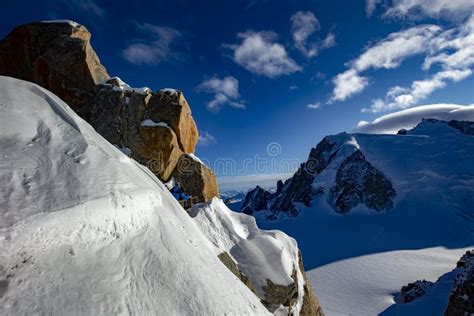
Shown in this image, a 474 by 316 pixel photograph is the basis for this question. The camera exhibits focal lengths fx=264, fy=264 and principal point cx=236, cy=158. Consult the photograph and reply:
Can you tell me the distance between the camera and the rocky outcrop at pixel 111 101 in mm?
14227

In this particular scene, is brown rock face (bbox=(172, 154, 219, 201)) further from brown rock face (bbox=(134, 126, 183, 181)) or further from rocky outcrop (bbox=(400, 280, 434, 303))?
rocky outcrop (bbox=(400, 280, 434, 303))

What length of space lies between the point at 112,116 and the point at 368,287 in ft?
107

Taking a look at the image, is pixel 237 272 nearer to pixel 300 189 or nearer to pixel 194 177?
pixel 194 177

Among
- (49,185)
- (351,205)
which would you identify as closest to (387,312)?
(49,185)

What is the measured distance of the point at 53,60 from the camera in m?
15.8

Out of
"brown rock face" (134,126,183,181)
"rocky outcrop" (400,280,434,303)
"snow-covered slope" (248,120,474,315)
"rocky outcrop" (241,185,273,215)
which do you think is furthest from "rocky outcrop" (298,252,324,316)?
"rocky outcrop" (241,185,273,215)

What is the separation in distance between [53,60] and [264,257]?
54.3 ft

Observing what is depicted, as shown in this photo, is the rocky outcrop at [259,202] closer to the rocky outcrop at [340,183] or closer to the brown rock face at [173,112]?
the rocky outcrop at [340,183]

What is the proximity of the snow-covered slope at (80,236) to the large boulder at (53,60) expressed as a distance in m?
12.9

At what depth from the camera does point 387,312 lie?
77.5 ft

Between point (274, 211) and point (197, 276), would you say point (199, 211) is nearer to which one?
point (197, 276)

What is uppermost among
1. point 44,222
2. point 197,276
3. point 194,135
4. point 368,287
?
point 194,135

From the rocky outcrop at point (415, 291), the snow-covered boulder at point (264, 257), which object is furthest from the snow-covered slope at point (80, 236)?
the rocky outcrop at point (415, 291)

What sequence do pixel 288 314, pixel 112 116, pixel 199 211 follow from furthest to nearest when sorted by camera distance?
pixel 112 116 < pixel 199 211 < pixel 288 314
